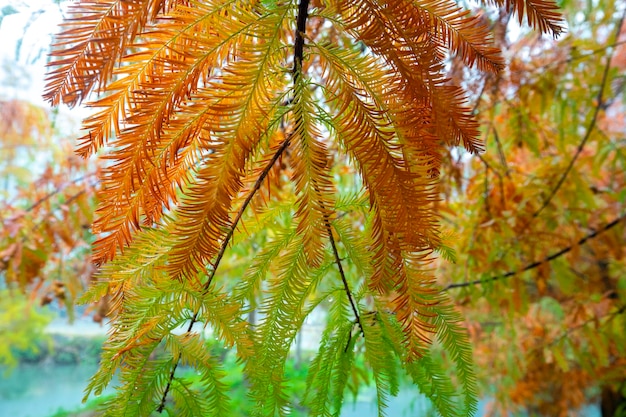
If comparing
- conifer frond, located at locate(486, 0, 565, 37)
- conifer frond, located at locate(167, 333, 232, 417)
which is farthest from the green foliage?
conifer frond, located at locate(486, 0, 565, 37)

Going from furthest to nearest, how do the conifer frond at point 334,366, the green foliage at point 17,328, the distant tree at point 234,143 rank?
the green foliage at point 17,328 → the conifer frond at point 334,366 → the distant tree at point 234,143

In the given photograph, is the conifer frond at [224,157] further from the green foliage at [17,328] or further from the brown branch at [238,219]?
the green foliage at [17,328]

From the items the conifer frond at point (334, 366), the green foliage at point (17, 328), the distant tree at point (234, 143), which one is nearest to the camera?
the distant tree at point (234, 143)

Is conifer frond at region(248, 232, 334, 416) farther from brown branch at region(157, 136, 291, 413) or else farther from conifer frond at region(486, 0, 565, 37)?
conifer frond at region(486, 0, 565, 37)

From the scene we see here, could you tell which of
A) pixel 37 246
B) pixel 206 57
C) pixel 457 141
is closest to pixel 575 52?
pixel 457 141

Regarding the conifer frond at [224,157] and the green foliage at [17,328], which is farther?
the green foliage at [17,328]

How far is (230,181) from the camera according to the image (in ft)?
0.79

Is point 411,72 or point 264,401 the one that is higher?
point 411,72

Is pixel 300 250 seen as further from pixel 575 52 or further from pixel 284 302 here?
pixel 575 52

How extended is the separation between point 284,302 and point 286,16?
20 cm

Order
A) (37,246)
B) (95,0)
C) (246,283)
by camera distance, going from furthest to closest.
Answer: (37,246), (246,283), (95,0)

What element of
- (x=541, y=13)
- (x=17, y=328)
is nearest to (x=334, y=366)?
(x=541, y=13)

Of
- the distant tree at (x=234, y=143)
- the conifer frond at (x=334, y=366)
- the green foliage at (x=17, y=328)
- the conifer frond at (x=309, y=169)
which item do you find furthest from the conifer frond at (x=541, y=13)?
the green foliage at (x=17, y=328)

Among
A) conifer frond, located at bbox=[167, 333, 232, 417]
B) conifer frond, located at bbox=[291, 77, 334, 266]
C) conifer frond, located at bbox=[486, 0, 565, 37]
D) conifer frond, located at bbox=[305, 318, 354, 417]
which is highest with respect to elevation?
conifer frond, located at bbox=[486, 0, 565, 37]
